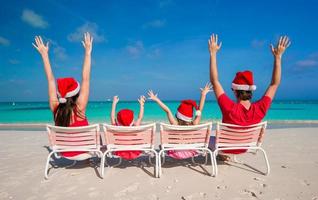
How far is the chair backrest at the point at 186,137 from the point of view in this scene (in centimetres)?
438

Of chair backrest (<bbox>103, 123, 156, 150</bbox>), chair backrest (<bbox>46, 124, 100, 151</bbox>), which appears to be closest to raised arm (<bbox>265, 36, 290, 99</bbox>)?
chair backrest (<bbox>103, 123, 156, 150</bbox>)

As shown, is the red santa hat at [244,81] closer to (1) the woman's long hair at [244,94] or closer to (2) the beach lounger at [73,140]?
(1) the woman's long hair at [244,94]

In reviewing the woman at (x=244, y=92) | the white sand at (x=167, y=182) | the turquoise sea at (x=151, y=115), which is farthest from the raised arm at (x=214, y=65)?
the turquoise sea at (x=151, y=115)

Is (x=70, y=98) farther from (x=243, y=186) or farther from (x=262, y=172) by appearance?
(x=262, y=172)

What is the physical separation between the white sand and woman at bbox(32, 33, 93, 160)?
592 mm

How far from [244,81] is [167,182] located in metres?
2.05

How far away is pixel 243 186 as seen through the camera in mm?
→ 3908

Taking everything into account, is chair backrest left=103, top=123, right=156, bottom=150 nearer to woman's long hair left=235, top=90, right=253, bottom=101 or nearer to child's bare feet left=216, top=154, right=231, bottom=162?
woman's long hair left=235, top=90, right=253, bottom=101

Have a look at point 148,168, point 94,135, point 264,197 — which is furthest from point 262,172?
point 94,135

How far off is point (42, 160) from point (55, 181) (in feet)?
6.29

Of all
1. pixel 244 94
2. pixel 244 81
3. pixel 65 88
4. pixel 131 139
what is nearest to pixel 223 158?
pixel 244 94

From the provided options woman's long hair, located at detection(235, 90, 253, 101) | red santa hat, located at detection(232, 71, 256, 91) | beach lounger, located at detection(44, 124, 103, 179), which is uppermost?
red santa hat, located at detection(232, 71, 256, 91)

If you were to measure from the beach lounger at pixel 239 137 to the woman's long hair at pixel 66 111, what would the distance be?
7.84 ft

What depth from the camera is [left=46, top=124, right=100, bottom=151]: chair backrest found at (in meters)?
4.30
